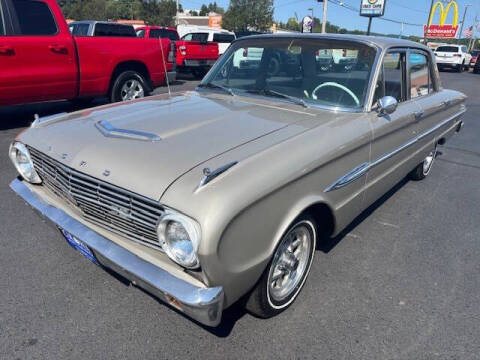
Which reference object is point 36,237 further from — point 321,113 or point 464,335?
point 464,335

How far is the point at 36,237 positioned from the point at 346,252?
267 centimetres

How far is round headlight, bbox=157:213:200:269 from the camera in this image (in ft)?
5.53

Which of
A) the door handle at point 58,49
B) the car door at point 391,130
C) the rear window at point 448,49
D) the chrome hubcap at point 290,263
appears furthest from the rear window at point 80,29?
the rear window at point 448,49

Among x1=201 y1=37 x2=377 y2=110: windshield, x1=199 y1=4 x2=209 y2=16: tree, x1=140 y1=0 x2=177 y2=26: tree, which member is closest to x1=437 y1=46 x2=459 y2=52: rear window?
x1=140 y1=0 x2=177 y2=26: tree

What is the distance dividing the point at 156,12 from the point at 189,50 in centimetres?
2892

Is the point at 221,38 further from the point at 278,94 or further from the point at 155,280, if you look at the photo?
the point at 155,280

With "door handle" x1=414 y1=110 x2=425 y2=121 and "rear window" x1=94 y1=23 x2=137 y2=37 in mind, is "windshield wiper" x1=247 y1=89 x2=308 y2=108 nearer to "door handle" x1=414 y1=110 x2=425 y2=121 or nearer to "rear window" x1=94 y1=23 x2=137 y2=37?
"door handle" x1=414 y1=110 x2=425 y2=121

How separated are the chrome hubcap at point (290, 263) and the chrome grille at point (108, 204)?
0.79 meters

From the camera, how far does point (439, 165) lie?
18.7 ft

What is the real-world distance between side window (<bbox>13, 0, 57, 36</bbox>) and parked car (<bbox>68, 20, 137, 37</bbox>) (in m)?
2.51

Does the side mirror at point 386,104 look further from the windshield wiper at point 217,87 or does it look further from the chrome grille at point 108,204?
the chrome grille at point 108,204

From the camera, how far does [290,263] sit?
243cm

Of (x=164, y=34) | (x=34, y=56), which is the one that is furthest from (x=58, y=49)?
(x=164, y=34)

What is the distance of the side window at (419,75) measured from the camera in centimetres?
371
